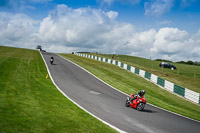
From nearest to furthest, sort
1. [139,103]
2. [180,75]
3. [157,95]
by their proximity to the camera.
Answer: [139,103] → [157,95] → [180,75]

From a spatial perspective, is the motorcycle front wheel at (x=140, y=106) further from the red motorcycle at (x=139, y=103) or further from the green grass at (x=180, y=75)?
the green grass at (x=180, y=75)

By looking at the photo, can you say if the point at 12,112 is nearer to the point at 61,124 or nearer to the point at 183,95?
the point at 61,124

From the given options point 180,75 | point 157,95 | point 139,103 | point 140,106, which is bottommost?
point 157,95

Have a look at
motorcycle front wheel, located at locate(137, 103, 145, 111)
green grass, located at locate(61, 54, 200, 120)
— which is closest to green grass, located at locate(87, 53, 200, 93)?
green grass, located at locate(61, 54, 200, 120)

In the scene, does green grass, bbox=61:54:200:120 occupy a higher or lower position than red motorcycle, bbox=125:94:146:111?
lower

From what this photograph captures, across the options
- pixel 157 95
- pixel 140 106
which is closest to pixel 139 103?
pixel 140 106

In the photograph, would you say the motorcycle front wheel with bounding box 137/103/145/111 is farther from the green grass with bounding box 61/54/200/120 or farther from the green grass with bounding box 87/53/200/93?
the green grass with bounding box 87/53/200/93

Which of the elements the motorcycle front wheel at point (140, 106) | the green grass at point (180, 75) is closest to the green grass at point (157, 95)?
the motorcycle front wheel at point (140, 106)

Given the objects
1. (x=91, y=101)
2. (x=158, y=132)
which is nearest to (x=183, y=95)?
(x=91, y=101)

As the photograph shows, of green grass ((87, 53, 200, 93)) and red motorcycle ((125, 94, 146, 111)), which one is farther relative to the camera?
green grass ((87, 53, 200, 93))

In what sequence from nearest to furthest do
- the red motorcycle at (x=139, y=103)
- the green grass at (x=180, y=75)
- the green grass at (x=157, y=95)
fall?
1. the red motorcycle at (x=139, y=103)
2. the green grass at (x=157, y=95)
3. the green grass at (x=180, y=75)

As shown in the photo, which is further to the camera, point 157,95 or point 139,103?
point 157,95

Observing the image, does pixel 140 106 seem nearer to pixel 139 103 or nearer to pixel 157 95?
pixel 139 103

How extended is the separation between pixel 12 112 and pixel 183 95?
20.1 m
